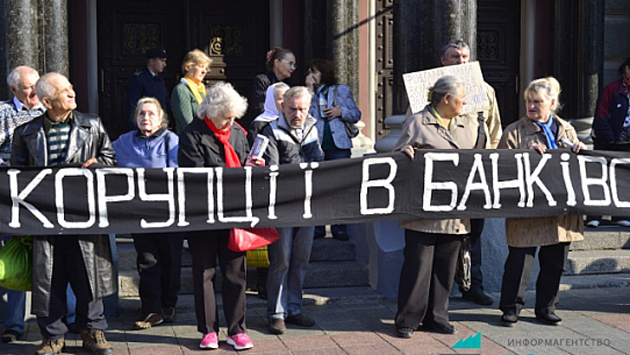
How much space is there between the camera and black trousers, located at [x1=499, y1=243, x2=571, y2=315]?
6539mm

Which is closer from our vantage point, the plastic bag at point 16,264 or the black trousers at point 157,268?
the plastic bag at point 16,264

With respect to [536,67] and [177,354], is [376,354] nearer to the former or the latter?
[177,354]

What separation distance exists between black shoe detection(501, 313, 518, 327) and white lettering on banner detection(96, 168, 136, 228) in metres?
2.89

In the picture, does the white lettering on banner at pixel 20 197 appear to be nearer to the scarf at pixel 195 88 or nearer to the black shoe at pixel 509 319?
the scarf at pixel 195 88

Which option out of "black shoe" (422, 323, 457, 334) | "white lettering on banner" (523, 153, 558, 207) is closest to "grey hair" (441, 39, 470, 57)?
"white lettering on banner" (523, 153, 558, 207)

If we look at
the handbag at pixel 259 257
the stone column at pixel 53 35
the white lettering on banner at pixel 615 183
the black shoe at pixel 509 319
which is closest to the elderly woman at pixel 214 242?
the handbag at pixel 259 257

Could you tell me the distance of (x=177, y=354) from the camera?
5.77 meters

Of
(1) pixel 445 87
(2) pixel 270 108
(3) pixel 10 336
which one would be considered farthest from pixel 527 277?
(3) pixel 10 336

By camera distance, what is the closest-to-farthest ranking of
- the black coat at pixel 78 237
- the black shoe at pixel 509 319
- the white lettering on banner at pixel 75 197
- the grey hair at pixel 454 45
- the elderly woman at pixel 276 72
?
1. the black coat at pixel 78 237
2. the white lettering on banner at pixel 75 197
3. the black shoe at pixel 509 319
4. the grey hair at pixel 454 45
5. the elderly woman at pixel 276 72

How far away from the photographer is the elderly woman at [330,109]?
793 cm

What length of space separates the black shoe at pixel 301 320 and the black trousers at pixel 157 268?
90 centimetres

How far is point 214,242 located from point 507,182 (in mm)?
2227

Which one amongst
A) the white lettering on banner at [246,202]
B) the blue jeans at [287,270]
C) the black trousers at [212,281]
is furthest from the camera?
the blue jeans at [287,270]

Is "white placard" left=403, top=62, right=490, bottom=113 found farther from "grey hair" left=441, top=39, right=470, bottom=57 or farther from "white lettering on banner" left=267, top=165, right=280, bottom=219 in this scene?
"white lettering on banner" left=267, top=165, right=280, bottom=219
